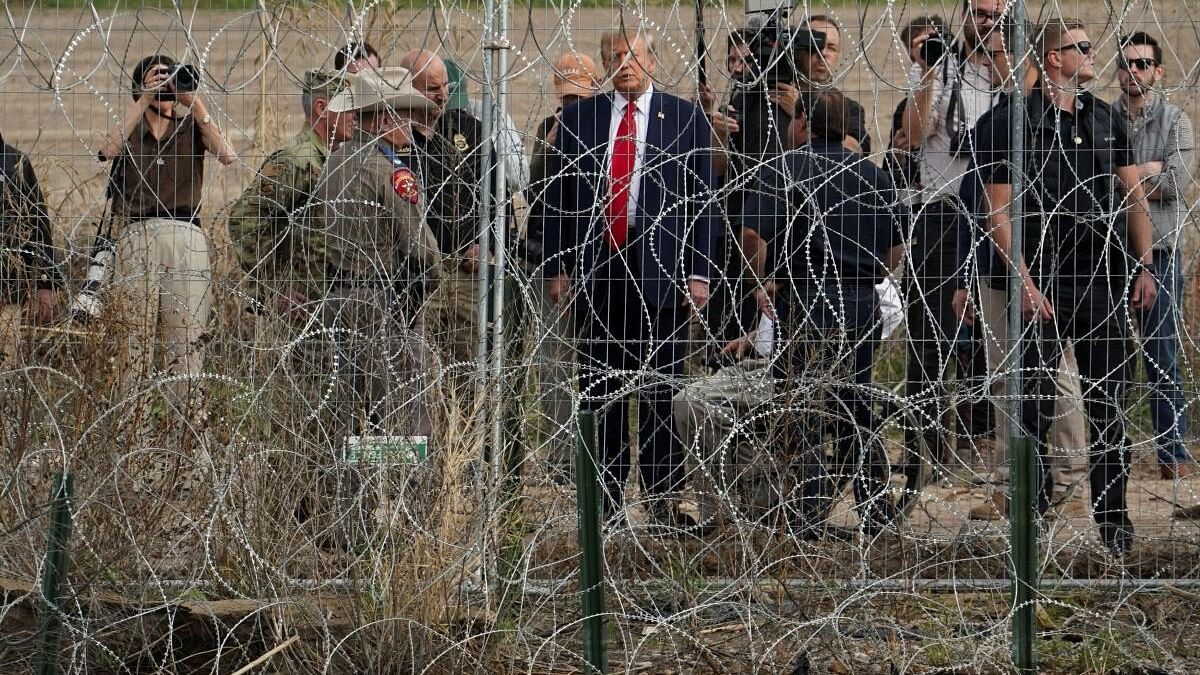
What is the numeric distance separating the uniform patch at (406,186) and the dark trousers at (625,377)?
2.28 feet

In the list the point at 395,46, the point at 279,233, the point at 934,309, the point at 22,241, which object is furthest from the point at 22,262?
the point at 934,309

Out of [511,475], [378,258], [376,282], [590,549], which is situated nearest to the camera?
[590,549]

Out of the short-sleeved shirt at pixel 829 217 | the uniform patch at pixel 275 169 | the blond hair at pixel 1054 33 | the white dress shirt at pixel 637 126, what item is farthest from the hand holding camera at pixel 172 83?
the blond hair at pixel 1054 33

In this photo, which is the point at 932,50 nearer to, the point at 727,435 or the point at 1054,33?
the point at 1054,33

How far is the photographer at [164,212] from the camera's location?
6051mm

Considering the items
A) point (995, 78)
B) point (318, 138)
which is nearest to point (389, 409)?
point (318, 138)

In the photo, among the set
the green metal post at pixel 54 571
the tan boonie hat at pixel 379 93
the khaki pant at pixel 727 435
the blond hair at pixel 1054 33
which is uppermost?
the blond hair at pixel 1054 33

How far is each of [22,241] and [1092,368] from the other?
384cm

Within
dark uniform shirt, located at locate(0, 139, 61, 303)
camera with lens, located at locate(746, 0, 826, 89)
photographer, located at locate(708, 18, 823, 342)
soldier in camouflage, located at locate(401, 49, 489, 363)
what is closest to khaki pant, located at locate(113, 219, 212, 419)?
dark uniform shirt, located at locate(0, 139, 61, 303)

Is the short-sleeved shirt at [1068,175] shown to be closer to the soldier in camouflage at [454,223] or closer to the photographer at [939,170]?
the photographer at [939,170]

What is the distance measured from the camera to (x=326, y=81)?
621 cm

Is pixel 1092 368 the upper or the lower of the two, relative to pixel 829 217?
lower

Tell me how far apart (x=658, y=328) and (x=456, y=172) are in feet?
3.15

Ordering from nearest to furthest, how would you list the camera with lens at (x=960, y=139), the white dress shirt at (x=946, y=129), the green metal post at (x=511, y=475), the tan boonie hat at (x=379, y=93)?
the green metal post at (x=511, y=475) < the tan boonie hat at (x=379, y=93) < the camera with lens at (x=960, y=139) < the white dress shirt at (x=946, y=129)
